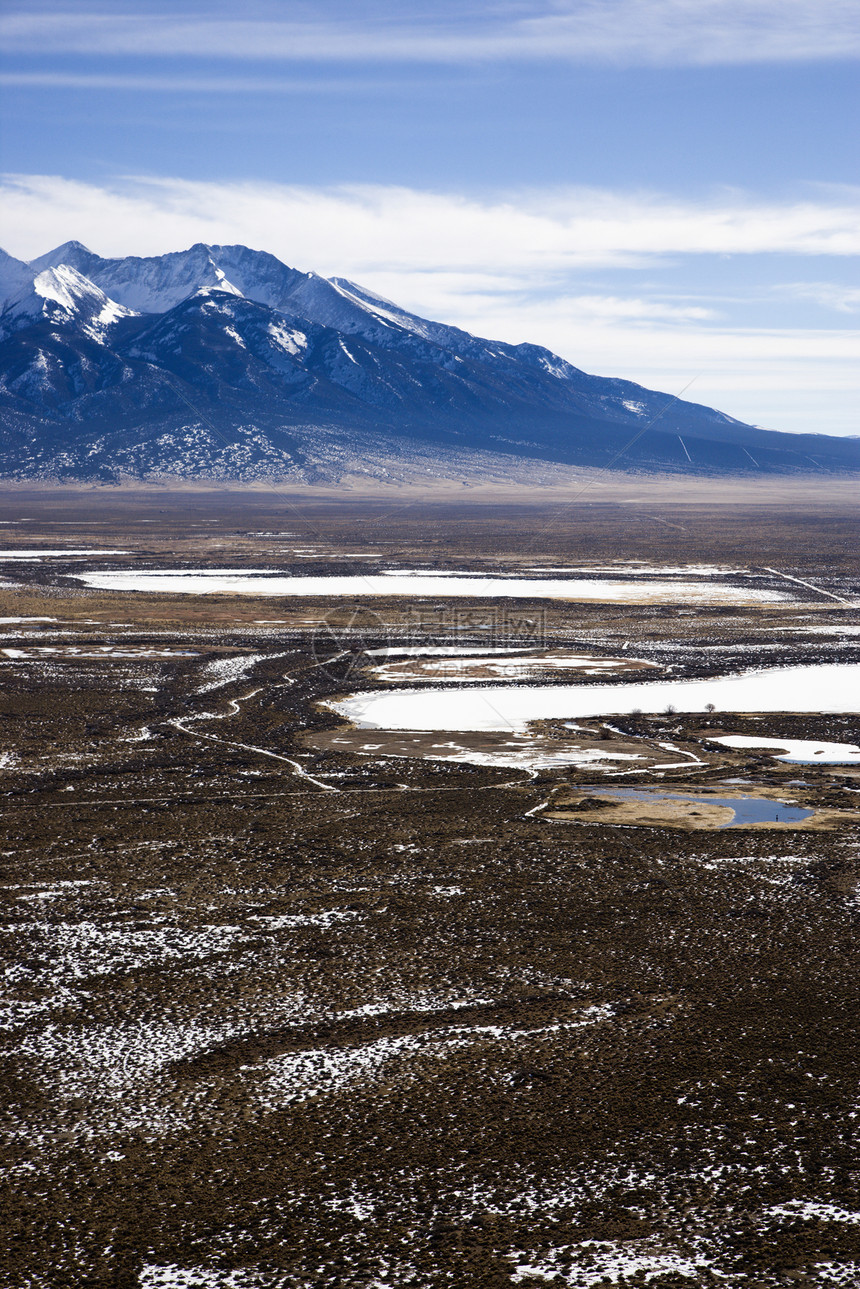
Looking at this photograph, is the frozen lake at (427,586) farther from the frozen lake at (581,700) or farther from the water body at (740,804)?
the water body at (740,804)

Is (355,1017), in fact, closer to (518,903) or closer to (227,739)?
(518,903)

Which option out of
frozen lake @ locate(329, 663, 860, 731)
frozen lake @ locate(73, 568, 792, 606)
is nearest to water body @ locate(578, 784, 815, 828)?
frozen lake @ locate(329, 663, 860, 731)

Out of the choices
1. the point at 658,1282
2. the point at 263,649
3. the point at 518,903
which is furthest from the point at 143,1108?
the point at 263,649

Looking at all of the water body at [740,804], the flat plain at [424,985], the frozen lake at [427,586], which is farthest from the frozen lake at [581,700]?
the frozen lake at [427,586]

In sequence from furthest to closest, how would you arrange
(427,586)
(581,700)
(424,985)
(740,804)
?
(427,586), (581,700), (740,804), (424,985)

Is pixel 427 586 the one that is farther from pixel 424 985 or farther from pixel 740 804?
pixel 424 985

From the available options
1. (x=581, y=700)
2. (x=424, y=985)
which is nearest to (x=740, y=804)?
(x=581, y=700)

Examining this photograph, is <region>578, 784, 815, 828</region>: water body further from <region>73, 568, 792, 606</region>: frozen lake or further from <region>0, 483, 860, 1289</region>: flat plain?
<region>73, 568, 792, 606</region>: frozen lake
